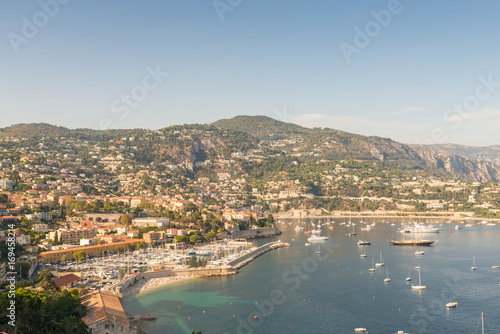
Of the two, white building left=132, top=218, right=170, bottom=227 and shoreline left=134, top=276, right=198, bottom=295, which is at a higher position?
white building left=132, top=218, right=170, bottom=227

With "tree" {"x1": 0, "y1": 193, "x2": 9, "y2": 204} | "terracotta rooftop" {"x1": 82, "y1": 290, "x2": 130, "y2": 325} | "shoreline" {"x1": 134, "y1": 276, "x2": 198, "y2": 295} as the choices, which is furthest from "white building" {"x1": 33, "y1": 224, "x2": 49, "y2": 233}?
"terracotta rooftop" {"x1": 82, "y1": 290, "x2": 130, "y2": 325}

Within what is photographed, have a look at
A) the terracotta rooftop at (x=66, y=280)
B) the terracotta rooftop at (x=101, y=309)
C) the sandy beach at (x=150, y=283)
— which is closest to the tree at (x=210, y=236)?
the sandy beach at (x=150, y=283)

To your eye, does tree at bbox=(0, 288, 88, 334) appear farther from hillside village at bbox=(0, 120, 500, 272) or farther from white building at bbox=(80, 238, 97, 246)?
white building at bbox=(80, 238, 97, 246)

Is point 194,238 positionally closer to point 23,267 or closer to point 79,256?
point 79,256

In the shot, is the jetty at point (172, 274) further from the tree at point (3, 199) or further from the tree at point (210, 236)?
the tree at point (3, 199)

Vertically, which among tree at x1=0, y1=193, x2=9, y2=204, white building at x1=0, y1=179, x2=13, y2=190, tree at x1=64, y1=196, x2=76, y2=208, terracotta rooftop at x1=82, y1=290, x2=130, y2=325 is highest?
white building at x1=0, y1=179, x2=13, y2=190

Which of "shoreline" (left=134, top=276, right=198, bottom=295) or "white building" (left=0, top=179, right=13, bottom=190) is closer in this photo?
"shoreline" (left=134, top=276, right=198, bottom=295)
